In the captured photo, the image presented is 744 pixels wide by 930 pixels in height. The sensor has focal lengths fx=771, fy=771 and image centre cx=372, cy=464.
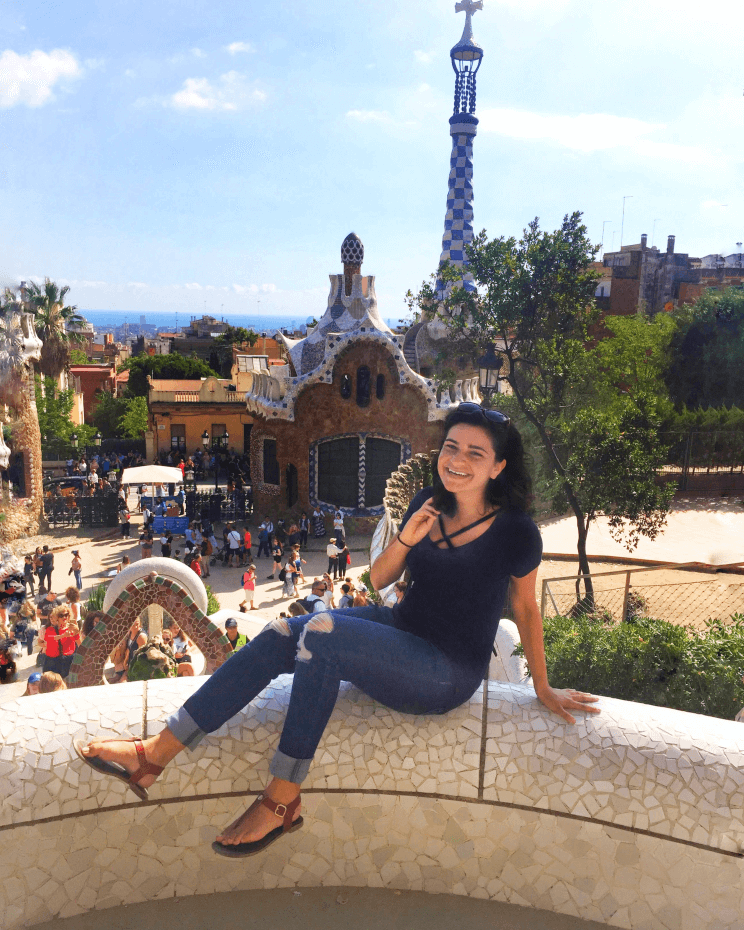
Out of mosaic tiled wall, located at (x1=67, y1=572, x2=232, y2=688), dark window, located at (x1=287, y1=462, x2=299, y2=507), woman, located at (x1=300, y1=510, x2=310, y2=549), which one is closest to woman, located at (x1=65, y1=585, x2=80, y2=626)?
mosaic tiled wall, located at (x1=67, y1=572, x2=232, y2=688)

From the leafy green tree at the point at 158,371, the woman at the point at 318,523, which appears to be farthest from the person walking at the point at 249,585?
the leafy green tree at the point at 158,371

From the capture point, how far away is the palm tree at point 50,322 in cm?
2261

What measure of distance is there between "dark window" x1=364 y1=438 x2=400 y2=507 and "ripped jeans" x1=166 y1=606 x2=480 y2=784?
16548mm

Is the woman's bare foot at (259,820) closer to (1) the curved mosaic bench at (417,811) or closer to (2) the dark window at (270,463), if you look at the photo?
(1) the curved mosaic bench at (417,811)

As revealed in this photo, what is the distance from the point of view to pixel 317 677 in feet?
7.41

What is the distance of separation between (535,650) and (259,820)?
3.24 ft

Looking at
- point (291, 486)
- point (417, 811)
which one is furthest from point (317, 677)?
point (291, 486)

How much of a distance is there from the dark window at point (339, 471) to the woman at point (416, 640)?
1630cm

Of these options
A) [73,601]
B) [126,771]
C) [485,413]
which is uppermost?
[485,413]

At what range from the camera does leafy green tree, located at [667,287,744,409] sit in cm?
2292

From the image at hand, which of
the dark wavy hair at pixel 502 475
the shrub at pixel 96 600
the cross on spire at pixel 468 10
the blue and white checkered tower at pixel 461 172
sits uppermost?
the cross on spire at pixel 468 10

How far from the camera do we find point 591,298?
12695mm

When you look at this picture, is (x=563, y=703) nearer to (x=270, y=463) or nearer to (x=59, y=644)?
(x=59, y=644)

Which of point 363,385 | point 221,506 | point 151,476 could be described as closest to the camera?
point 151,476
